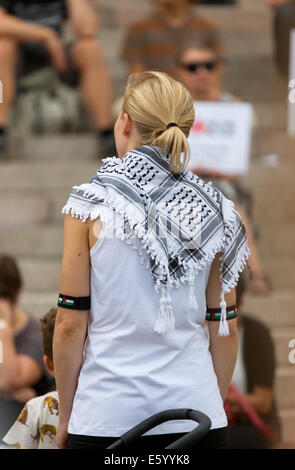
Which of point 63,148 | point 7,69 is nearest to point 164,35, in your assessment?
point 63,148

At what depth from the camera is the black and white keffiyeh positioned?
1.82 m

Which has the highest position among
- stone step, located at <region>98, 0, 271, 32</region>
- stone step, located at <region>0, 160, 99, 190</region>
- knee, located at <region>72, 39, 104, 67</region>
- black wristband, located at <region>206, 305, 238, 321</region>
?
stone step, located at <region>98, 0, 271, 32</region>

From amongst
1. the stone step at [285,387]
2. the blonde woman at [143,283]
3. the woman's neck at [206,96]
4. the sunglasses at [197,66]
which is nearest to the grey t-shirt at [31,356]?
the blonde woman at [143,283]

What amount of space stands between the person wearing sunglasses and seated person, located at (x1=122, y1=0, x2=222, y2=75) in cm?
10

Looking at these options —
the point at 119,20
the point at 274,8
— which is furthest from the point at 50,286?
the point at 119,20

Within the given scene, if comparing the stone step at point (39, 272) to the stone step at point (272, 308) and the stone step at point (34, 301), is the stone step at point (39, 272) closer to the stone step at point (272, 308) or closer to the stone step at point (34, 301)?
the stone step at point (34, 301)

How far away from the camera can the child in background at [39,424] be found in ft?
7.14

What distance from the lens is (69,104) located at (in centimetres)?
509

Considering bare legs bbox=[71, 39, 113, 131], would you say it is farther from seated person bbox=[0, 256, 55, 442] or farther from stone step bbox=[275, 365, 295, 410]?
stone step bbox=[275, 365, 295, 410]

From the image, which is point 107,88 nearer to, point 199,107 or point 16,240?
point 199,107

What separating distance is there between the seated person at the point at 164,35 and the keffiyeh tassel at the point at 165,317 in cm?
351

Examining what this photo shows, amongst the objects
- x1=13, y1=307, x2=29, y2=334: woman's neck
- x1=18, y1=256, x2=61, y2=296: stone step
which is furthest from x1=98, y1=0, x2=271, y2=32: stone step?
x1=13, y1=307, x2=29, y2=334: woman's neck
